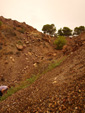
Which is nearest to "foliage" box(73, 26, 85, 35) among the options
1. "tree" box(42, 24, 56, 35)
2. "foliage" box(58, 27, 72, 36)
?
"foliage" box(58, 27, 72, 36)

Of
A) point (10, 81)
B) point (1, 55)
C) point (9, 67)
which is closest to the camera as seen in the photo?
point (10, 81)

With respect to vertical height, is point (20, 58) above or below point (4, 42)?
below

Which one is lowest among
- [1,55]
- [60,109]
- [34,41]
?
[60,109]

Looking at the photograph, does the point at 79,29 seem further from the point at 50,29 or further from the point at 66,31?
the point at 50,29

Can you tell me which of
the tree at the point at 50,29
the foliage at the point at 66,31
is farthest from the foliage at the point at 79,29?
the tree at the point at 50,29

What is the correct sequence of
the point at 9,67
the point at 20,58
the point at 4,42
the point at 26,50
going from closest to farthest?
the point at 9,67
the point at 20,58
the point at 4,42
the point at 26,50

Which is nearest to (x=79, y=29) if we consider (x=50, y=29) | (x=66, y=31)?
(x=66, y=31)

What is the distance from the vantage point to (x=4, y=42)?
1201 centimetres

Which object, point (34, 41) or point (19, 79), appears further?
point (34, 41)

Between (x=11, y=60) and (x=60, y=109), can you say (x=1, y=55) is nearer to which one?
(x=11, y=60)

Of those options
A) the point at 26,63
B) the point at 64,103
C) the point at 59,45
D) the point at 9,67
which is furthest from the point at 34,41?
the point at 64,103

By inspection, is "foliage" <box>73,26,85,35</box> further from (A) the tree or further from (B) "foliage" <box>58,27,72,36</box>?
(A) the tree

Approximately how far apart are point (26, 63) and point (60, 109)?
30.3ft

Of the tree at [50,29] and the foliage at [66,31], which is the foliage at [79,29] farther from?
the tree at [50,29]
